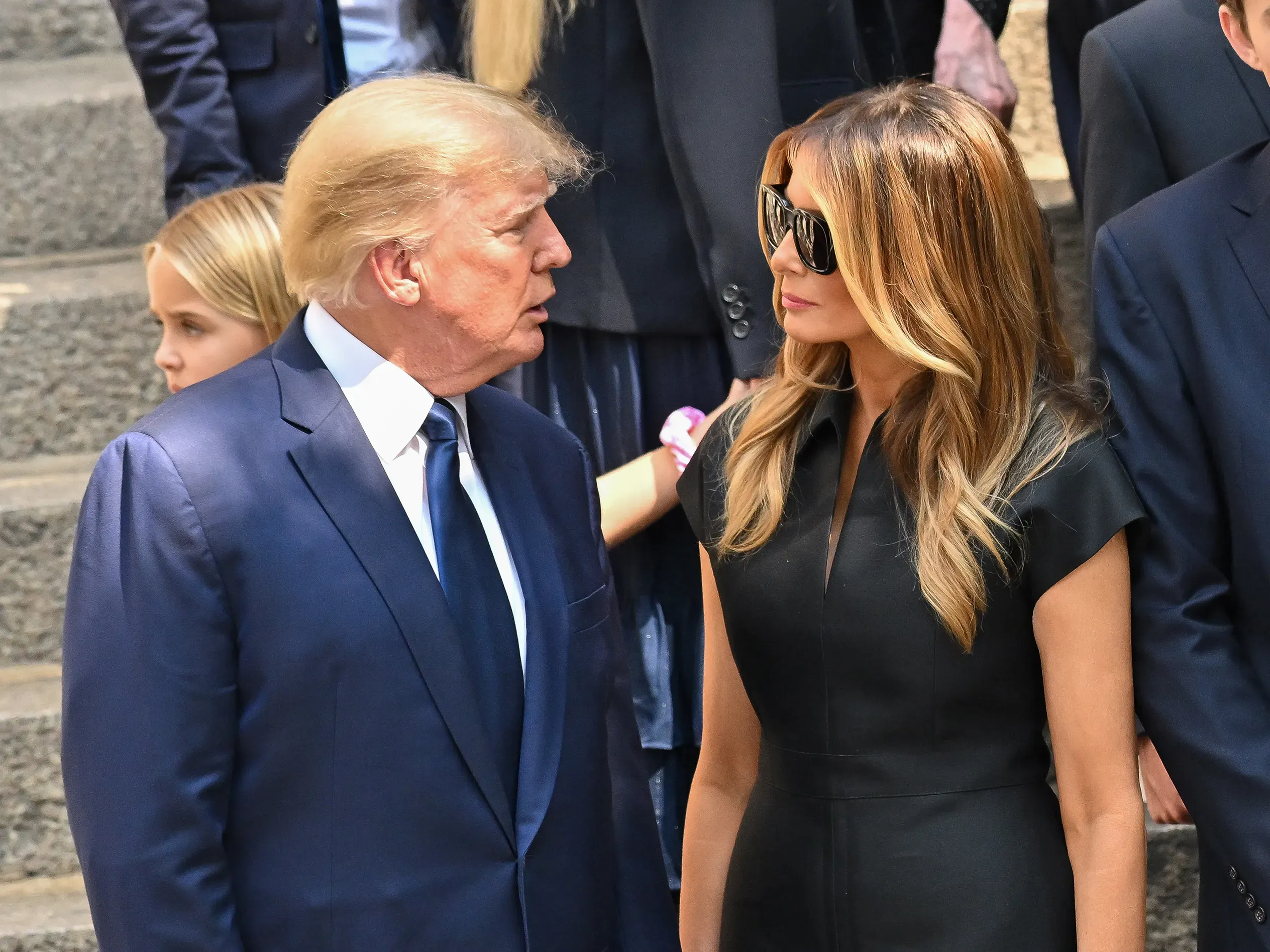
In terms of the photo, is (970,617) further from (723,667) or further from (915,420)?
(723,667)

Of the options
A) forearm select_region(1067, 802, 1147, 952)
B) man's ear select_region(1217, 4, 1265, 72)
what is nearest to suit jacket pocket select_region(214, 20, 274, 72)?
man's ear select_region(1217, 4, 1265, 72)

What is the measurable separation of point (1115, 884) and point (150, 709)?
1094 millimetres

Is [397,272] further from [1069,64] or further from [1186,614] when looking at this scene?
[1069,64]

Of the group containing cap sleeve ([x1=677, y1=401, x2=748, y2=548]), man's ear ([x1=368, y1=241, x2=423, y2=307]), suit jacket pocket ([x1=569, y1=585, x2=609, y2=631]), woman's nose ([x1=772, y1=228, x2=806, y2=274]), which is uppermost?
man's ear ([x1=368, y1=241, x2=423, y2=307])

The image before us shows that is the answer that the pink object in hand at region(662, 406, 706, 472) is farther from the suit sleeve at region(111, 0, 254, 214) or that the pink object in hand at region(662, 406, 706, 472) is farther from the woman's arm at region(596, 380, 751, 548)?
the suit sleeve at region(111, 0, 254, 214)

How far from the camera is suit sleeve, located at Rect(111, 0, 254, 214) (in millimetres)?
2912

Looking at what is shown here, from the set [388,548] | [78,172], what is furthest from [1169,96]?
[78,172]

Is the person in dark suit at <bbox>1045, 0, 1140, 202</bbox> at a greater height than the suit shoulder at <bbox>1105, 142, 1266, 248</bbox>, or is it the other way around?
the suit shoulder at <bbox>1105, 142, 1266, 248</bbox>

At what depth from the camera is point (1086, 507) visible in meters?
1.72

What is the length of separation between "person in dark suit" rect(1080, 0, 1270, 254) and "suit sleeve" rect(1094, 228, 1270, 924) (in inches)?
15.9

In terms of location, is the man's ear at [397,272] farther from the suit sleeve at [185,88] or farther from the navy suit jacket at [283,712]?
the suit sleeve at [185,88]

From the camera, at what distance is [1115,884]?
174 cm

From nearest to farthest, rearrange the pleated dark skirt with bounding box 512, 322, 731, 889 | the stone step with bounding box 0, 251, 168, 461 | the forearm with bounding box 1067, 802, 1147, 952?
1. the forearm with bounding box 1067, 802, 1147, 952
2. the pleated dark skirt with bounding box 512, 322, 731, 889
3. the stone step with bounding box 0, 251, 168, 461

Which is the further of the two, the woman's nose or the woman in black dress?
the woman's nose
